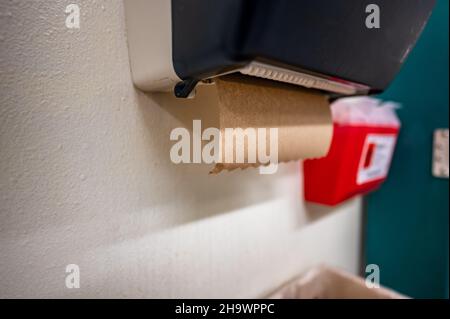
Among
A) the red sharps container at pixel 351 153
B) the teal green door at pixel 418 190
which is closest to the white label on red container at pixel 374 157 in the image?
the red sharps container at pixel 351 153

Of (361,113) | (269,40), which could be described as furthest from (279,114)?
(361,113)

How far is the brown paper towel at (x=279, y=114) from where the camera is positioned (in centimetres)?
38

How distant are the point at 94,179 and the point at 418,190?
107 cm

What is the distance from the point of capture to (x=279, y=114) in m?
0.45

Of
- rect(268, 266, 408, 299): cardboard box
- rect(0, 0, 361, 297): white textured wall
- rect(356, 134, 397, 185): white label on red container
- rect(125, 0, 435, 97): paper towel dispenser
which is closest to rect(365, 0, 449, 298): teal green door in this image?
rect(356, 134, 397, 185): white label on red container

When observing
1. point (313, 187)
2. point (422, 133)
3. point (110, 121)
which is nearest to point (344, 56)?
point (110, 121)

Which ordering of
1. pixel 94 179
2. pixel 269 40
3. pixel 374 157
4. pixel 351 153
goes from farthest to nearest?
pixel 374 157 < pixel 351 153 < pixel 94 179 < pixel 269 40

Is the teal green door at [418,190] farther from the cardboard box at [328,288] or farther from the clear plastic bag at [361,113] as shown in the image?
the cardboard box at [328,288]

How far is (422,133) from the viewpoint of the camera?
36.8 inches

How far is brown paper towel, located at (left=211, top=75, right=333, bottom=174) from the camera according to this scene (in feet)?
1.25

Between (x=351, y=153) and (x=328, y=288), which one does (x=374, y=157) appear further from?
(x=328, y=288)

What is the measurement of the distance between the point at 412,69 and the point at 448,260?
671 mm

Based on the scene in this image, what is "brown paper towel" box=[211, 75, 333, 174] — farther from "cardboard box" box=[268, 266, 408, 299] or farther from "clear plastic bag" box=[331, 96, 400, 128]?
"cardboard box" box=[268, 266, 408, 299]
